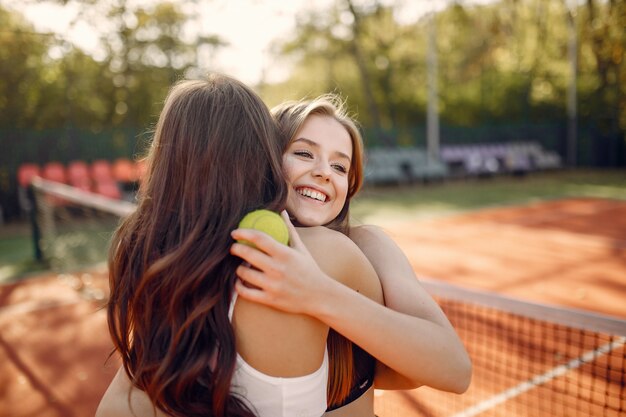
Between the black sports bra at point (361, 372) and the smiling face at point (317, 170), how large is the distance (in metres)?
0.46

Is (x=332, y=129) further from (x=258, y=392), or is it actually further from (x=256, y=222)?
(x=258, y=392)

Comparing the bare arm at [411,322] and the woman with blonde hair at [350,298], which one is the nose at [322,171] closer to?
the woman with blonde hair at [350,298]

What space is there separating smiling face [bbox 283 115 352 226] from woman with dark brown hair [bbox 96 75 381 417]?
0.32 meters

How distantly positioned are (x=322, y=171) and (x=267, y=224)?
54cm

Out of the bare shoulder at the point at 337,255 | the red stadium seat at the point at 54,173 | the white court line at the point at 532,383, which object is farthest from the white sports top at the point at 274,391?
the red stadium seat at the point at 54,173

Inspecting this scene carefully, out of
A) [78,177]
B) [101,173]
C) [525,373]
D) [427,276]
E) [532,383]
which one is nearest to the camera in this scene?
[532,383]

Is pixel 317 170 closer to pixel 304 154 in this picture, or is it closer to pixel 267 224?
pixel 304 154

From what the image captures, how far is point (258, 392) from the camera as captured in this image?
136 centimetres

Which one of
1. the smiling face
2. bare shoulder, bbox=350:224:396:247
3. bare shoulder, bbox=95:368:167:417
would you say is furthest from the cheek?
bare shoulder, bbox=95:368:167:417

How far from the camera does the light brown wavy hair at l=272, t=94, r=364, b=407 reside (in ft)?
5.08

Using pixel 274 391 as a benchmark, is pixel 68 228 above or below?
below

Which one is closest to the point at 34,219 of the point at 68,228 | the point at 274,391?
the point at 68,228

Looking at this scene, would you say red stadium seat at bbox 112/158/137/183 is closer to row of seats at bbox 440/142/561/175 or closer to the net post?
the net post

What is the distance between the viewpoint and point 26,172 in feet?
47.9
